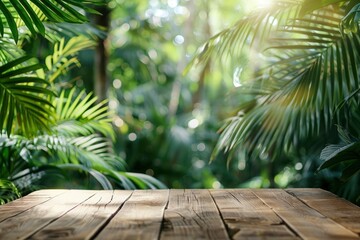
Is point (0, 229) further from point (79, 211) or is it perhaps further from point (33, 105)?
point (33, 105)

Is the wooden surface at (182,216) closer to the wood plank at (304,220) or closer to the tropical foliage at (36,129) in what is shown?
the wood plank at (304,220)

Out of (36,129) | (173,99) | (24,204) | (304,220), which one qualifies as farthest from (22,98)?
(173,99)

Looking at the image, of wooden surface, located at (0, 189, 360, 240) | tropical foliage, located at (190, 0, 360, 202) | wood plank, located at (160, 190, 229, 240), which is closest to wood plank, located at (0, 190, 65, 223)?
wooden surface, located at (0, 189, 360, 240)

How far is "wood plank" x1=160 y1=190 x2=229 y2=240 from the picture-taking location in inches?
39.7

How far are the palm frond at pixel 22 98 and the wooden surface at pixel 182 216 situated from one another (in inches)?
18.0

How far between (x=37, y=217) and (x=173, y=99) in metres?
5.41

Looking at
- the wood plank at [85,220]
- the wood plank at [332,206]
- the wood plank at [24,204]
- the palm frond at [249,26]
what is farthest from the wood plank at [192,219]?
the palm frond at [249,26]

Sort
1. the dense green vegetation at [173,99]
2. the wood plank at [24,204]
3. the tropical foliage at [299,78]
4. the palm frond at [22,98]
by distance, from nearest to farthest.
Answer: the wood plank at [24,204] → the palm frond at [22,98] → the dense green vegetation at [173,99] → the tropical foliage at [299,78]

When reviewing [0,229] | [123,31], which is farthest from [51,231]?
[123,31]

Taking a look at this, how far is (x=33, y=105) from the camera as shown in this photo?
2088mm

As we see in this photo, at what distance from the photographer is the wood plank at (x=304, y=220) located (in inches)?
39.3

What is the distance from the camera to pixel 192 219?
118 centimetres

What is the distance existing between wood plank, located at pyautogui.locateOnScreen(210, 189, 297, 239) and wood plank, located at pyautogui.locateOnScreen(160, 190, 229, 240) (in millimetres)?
23

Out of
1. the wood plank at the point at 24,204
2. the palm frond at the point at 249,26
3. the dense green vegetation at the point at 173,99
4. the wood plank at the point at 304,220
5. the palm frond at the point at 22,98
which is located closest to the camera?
the wood plank at the point at 304,220
